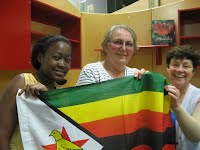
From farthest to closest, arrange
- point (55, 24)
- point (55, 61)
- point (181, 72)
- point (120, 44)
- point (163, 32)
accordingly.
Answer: point (55, 24)
point (163, 32)
point (120, 44)
point (181, 72)
point (55, 61)

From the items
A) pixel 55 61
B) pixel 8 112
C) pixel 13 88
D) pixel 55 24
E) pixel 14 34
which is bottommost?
pixel 8 112

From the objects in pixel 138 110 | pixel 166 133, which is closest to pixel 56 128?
pixel 138 110

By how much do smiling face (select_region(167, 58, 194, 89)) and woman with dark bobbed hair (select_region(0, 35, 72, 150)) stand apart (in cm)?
72

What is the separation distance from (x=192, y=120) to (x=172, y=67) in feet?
1.56

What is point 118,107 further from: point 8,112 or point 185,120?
point 8,112

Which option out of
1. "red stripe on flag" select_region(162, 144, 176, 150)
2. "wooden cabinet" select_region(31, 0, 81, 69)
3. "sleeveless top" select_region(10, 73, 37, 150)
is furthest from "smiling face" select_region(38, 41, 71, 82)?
"wooden cabinet" select_region(31, 0, 81, 69)

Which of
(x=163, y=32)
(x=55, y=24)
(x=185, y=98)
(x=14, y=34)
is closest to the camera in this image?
(x=185, y=98)

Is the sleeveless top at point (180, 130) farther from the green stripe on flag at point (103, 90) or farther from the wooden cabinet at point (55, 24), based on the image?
the wooden cabinet at point (55, 24)

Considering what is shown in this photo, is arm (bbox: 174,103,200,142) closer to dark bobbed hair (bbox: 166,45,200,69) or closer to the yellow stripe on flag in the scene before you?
the yellow stripe on flag

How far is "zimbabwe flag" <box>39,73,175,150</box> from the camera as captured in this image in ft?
4.55

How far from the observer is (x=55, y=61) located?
1.38m

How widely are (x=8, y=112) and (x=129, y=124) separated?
2.15ft

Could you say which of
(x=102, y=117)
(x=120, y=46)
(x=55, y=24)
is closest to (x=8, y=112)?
(x=102, y=117)

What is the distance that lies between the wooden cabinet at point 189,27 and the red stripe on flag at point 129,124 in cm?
213
